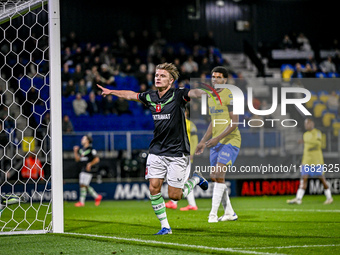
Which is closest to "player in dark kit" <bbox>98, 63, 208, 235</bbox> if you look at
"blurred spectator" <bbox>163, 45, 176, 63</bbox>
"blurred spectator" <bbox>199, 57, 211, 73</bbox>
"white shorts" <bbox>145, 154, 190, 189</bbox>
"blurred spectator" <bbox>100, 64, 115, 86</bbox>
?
"white shorts" <bbox>145, 154, 190, 189</bbox>

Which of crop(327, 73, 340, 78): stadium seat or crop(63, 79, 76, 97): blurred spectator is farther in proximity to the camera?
crop(327, 73, 340, 78): stadium seat

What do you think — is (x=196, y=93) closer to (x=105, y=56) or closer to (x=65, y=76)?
(x=65, y=76)

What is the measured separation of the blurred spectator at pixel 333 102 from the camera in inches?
846

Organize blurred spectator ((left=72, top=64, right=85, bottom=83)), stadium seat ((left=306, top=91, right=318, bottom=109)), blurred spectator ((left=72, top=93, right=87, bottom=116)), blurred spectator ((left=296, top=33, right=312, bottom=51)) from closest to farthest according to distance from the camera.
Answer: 1. blurred spectator ((left=72, top=93, right=87, bottom=116))
2. blurred spectator ((left=72, top=64, right=85, bottom=83))
3. stadium seat ((left=306, top=91, right=318, bottom=109))
4. blurred spectator ((left=296, top=33, right=312, bottom=51))

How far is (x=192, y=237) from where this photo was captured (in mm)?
7027

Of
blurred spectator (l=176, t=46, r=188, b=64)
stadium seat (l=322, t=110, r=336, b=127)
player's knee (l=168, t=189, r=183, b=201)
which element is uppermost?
blurred spectator (l=176, t=46, r=188, b=64)

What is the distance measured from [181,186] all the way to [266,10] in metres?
23.1

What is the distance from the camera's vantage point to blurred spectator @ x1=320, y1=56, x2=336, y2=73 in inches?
1006

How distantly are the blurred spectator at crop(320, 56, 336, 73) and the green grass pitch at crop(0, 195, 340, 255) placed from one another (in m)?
16.3

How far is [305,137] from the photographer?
14438 mm

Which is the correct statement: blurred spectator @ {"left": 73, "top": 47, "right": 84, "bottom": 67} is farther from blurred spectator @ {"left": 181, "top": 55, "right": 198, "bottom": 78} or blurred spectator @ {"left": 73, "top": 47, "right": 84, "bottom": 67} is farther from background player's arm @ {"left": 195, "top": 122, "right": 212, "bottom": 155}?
background player's arm @ {"left": 195, "top": 122, "right": 212, "bottom": 155}

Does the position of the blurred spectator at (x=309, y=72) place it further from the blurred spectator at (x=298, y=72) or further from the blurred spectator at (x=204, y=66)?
the blurred spectator at (x=204, y=66)

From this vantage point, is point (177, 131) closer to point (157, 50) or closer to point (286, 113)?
point (286, 113)

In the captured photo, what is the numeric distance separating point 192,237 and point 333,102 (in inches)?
637
